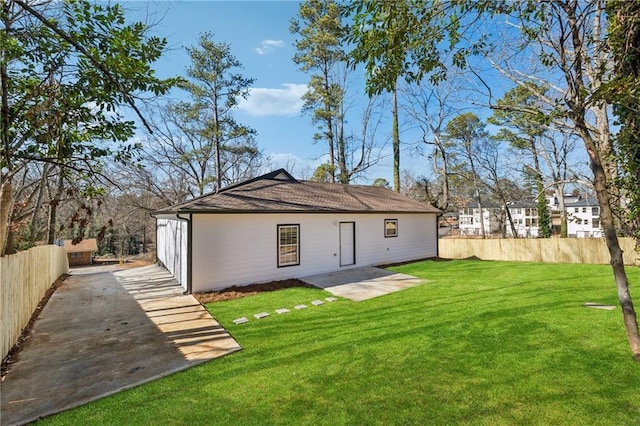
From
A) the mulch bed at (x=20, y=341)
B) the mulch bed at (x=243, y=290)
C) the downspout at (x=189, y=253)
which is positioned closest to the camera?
the mulch bed at (x=20, y=341)

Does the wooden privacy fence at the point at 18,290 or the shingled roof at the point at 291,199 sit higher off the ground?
the shingled roof at the point at 291,199

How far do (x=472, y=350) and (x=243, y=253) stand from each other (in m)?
6.75

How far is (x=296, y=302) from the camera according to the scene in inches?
295

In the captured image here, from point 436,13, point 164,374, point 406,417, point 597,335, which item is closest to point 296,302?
point 164,374

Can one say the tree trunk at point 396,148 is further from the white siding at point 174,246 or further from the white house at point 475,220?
the white house at point 475,220

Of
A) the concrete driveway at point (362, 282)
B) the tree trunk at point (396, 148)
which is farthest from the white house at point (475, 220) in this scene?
the concrete driveway at point (362, 282)

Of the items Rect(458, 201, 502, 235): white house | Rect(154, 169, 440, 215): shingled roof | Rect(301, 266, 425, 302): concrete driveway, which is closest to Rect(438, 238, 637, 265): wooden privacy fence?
Rect(154, 169, 440, 215): shingled roof

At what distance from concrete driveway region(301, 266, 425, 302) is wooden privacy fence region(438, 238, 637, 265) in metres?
7.79

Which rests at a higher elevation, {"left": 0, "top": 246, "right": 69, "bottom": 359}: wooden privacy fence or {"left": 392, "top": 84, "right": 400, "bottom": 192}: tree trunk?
{"left": 392, "top": 84, "right": 400, "bottom": 192}: tree trunk

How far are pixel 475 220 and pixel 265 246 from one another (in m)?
49.7

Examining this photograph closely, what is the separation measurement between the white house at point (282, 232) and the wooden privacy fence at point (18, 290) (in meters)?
3.24

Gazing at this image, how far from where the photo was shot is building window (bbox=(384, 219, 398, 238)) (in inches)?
527

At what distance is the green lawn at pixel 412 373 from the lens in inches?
120

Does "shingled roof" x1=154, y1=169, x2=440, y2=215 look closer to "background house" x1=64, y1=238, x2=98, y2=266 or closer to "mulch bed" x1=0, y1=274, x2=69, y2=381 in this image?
"mulch bed" x1=0, y1=274, x2=69, y2=381
